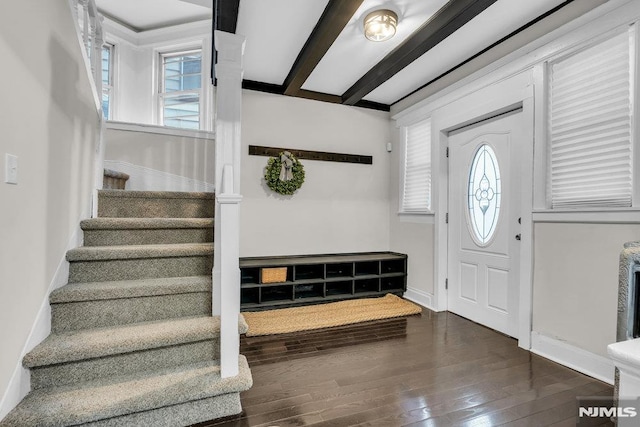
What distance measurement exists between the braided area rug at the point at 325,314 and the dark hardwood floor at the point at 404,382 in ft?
0.40

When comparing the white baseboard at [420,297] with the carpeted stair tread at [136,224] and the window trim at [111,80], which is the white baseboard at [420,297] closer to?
the carpeted stair tread at [136,224]

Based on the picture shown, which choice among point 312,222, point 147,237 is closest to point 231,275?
point 147,237

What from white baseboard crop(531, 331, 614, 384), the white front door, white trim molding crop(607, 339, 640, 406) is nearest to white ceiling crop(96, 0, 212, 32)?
the white front door

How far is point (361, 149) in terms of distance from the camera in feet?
13.3

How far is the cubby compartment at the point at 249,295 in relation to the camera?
3.21 meters

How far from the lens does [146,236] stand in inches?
86.6

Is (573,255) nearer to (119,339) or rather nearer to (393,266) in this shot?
(393,266)

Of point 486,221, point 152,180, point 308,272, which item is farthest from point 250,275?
point 486,221

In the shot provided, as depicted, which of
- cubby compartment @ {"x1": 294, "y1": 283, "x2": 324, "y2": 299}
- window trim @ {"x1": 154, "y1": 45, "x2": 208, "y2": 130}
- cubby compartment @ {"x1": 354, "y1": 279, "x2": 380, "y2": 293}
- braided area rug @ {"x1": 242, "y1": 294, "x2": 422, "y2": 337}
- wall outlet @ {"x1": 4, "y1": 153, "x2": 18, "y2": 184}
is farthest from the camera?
window trim @ {"x1": 154, "y1": 45, "x2": 208, "y2": 130}

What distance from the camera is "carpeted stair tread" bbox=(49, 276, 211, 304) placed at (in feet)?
5.27

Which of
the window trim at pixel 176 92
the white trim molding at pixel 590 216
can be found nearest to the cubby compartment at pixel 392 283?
the white trim molding at pixel 590 216

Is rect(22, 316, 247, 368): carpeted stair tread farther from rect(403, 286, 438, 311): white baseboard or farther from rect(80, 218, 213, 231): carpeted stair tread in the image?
rect(403, 286, 438, 311): white baseboard

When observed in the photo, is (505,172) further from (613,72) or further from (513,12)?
(513,12)

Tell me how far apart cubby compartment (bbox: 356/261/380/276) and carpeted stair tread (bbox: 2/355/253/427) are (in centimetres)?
224
